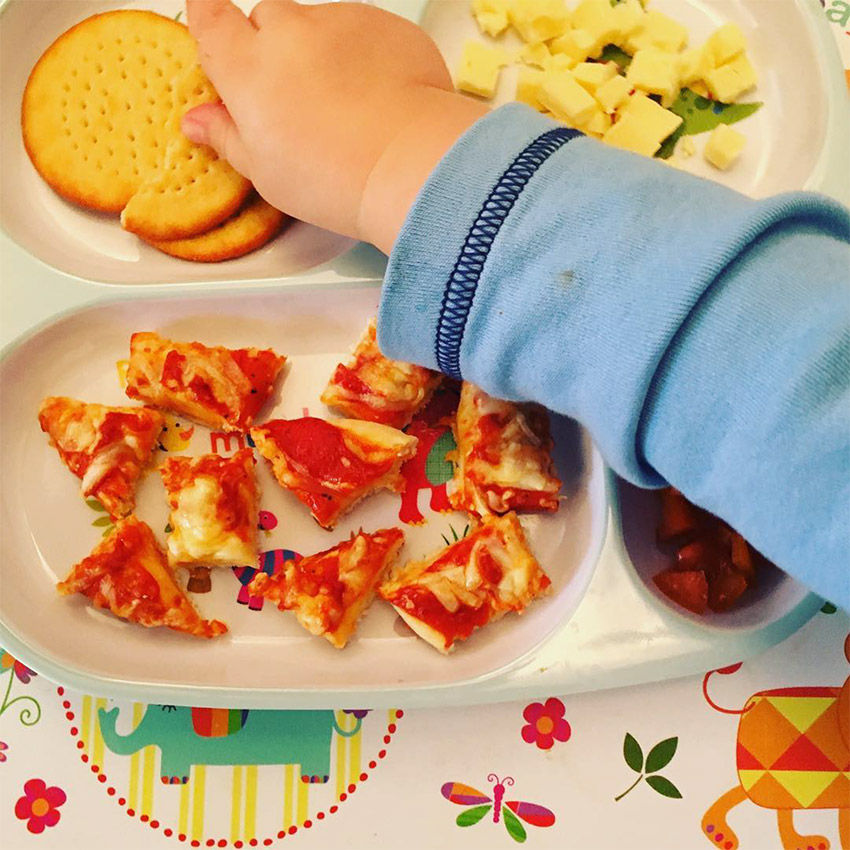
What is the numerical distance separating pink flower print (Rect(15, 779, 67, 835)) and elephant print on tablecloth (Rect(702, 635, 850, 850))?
0.68 metres

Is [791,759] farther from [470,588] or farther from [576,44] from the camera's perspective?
Answer: [576,44]

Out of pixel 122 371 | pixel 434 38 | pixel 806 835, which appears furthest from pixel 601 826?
pixel 434 38

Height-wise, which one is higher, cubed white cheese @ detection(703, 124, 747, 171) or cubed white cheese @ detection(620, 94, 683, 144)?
cubed white cheese @ detection(620, 94, 683, 144)

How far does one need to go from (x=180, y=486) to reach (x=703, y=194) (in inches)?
23.3

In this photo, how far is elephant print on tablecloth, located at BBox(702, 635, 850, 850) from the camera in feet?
2.73

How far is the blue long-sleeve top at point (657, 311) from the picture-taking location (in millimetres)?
561

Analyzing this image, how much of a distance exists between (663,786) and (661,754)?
0.10 feet

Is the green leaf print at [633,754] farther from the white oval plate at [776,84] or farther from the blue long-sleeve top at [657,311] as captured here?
the white oval plate at [776,84]

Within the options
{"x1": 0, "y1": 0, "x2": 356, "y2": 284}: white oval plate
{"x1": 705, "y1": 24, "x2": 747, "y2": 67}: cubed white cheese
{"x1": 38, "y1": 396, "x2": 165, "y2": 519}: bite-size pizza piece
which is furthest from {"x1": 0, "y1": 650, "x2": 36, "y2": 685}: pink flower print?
{"x1": 705, "y1": 24, "x2": 747, "y2": 67}: cubed white cheese

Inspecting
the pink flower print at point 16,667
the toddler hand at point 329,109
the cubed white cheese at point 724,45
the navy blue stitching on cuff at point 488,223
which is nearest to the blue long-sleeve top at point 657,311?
the navy blue stitching on cuff at point 488,223

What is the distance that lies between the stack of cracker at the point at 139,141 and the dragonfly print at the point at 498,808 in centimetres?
66

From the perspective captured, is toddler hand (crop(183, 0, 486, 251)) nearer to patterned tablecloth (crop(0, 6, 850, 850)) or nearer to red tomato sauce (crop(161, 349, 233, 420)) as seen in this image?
red tomato sauce (crop(161, 349, 233, 420))

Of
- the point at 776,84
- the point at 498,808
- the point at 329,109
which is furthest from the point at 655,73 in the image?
the point at 498,808

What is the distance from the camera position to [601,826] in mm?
838
